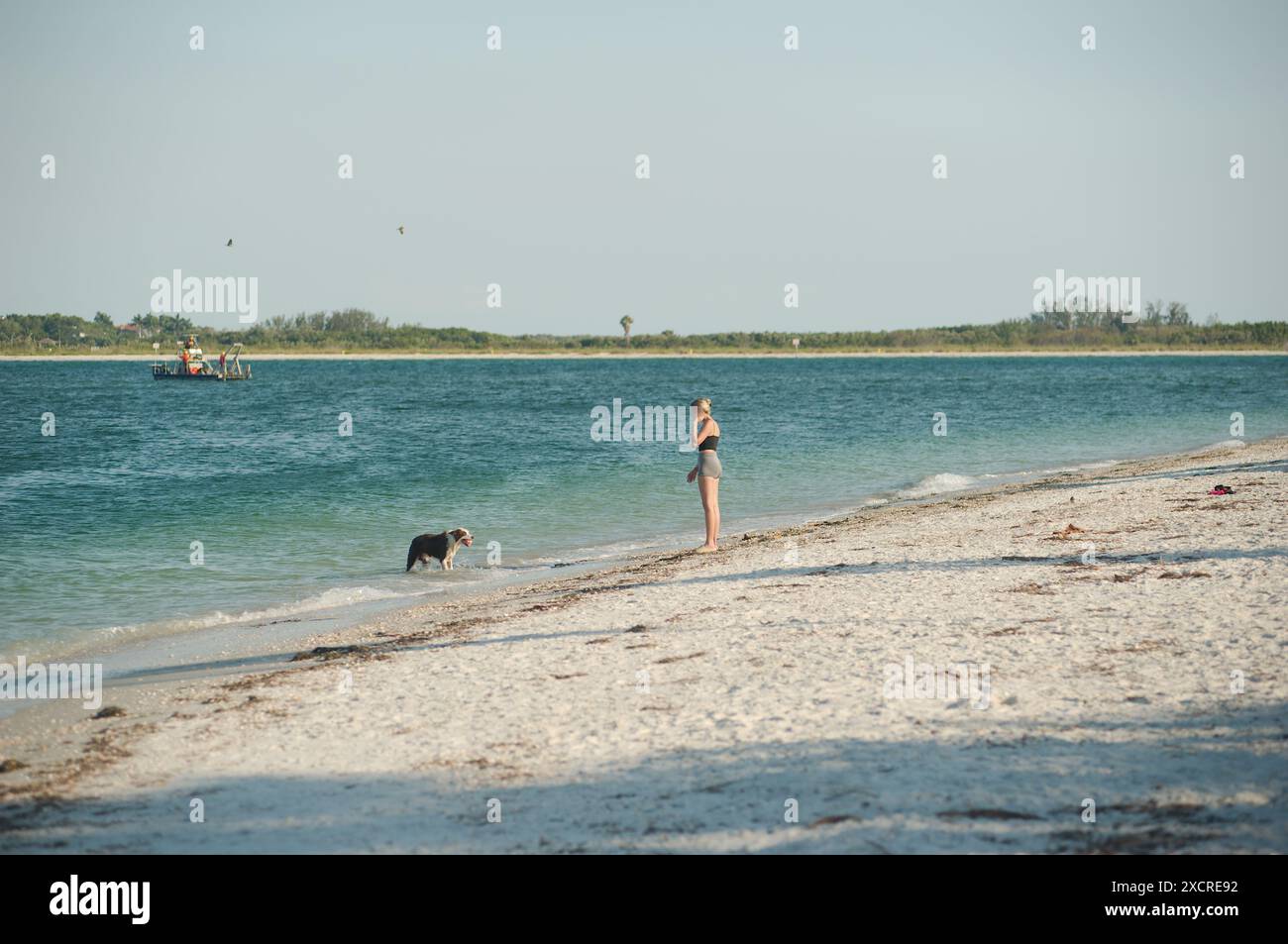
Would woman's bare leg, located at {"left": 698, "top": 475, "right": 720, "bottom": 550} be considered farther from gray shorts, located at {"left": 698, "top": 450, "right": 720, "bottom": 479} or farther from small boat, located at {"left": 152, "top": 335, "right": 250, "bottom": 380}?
small boat, located at {"left": 152, "top": 335, "right": 250, "bottom": 380}

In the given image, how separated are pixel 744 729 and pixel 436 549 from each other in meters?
9.21

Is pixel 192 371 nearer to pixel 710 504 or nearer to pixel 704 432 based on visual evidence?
pixel 710 504

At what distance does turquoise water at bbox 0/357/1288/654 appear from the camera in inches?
584

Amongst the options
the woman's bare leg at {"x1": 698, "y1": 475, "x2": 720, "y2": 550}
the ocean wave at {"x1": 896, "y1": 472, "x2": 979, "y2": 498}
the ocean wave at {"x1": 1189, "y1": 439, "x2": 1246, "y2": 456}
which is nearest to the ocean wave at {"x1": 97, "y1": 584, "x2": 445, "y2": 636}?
the woman's bare leg at {"x1": 698, "y1": 475, "x2": 720, "y2": 550}

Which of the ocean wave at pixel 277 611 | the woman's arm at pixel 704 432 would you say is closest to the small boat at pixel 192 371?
the ocean wave at pixel 277 611

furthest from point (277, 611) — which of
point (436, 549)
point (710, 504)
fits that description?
point (710, 504)

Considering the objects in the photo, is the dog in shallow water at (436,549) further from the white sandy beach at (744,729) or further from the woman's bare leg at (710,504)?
the woman's bare leg at (710,504)

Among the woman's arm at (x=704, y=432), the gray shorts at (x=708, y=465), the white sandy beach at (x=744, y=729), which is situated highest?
the woman's arm at (x=704, y=432)

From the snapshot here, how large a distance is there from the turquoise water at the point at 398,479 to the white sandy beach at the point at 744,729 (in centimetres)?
425

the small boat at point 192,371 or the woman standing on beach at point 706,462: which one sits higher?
the small boat at point 192,371

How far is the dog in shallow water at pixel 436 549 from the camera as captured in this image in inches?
609

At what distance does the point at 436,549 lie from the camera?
15.5 metres
